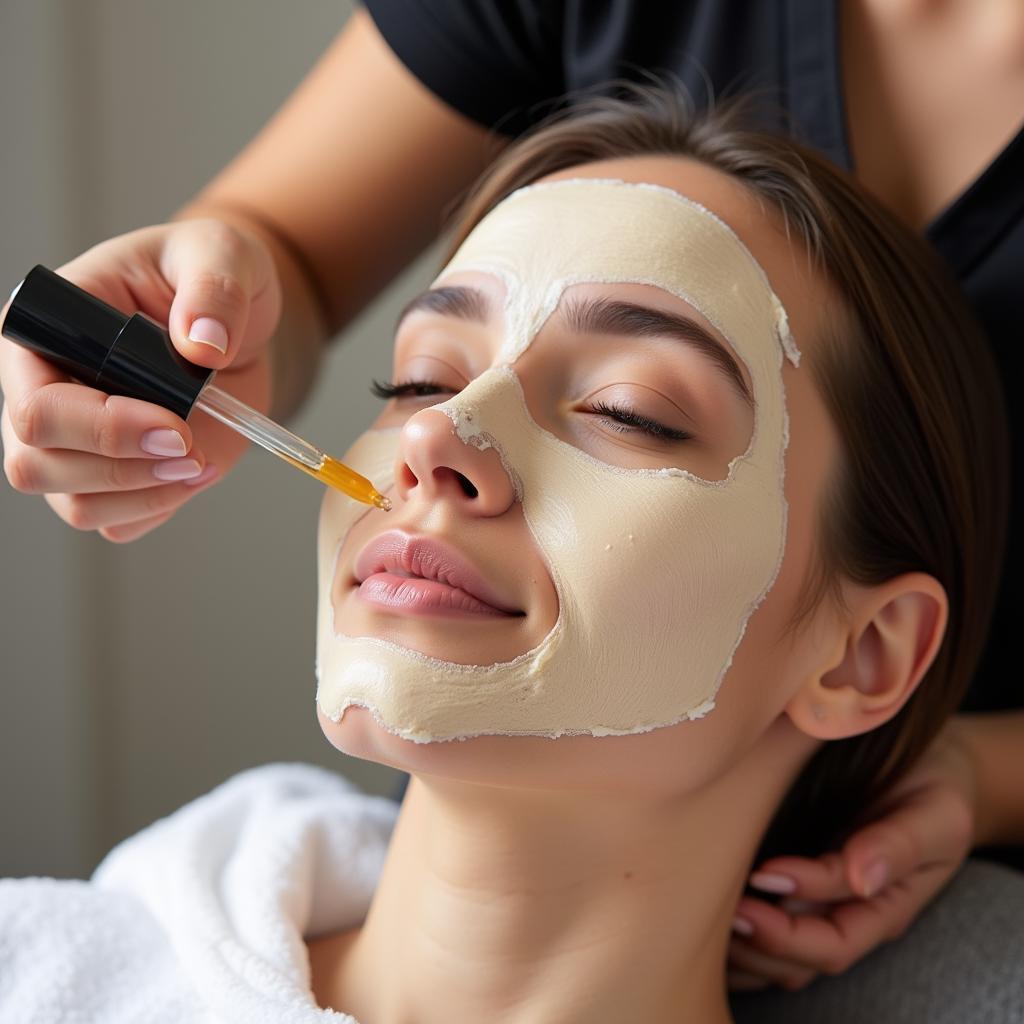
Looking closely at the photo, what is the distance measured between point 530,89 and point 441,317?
465mm

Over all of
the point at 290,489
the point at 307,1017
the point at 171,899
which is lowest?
the point at 290,489

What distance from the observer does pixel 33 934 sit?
104cm

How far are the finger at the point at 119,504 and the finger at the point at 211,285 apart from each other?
0.11 metres

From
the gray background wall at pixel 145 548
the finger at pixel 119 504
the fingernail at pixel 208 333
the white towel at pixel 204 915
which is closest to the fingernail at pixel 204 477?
the finger at pixel 119 504

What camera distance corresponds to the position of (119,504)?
0.89 m

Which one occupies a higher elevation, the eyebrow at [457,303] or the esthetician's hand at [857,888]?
the eyebrow at [457,303]

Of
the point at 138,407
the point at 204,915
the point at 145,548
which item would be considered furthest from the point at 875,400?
the point at 145,548

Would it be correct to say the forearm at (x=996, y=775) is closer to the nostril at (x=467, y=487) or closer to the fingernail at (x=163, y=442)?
the nostril at (x=467, y=487)

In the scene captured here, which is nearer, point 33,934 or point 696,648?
point 696,648

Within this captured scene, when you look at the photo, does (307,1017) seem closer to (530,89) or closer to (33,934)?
(33,934)

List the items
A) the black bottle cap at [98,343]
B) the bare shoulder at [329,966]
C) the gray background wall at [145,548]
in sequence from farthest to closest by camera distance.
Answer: the gray background wall at [145,548] < the bare shoulder at [329,966] < the black bottle cap at [98,343]

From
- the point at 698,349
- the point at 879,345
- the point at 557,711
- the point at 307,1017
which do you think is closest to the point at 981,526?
the point at 879,345

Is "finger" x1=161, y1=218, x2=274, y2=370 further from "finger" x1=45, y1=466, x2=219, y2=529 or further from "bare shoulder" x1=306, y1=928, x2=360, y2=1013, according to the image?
"bare shoulder" x1=306, y1=928, x2=360, y2=1013

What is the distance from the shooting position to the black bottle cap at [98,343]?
78cm
